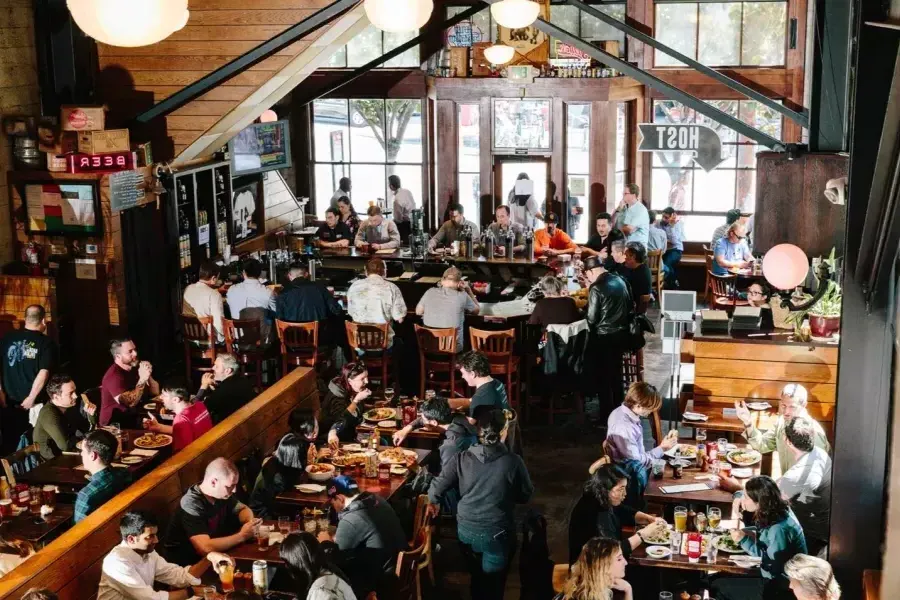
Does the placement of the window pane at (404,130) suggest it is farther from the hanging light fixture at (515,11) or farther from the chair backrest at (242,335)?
the hanging light fixture at (515,11)

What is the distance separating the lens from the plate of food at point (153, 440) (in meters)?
7.83

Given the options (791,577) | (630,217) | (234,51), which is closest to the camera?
(791,577)

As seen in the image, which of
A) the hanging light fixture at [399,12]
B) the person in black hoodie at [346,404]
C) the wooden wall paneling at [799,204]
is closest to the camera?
the hanging light fixture at [399,12]

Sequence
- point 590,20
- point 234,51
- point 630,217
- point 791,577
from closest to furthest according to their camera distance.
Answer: point 791,577, point 234,51, point 630,217, point 590,20

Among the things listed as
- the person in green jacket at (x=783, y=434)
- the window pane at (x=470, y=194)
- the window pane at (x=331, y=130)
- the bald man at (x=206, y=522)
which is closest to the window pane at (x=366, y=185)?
the window pane at (x=331, y=130)

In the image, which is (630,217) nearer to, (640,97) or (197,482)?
(640,97)

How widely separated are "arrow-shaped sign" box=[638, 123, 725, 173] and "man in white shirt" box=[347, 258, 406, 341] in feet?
9.24

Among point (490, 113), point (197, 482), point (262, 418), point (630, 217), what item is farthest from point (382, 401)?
point (490, 113)

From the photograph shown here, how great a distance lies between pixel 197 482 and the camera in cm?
718

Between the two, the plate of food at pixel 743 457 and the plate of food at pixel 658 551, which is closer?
the plate of food at pixel 658 551

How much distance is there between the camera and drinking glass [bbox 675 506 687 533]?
6.55 meters

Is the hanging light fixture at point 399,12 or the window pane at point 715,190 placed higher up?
the hanging light fixture at point 399,12

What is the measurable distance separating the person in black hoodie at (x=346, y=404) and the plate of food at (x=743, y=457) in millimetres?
2536

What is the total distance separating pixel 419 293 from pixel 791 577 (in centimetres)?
660
